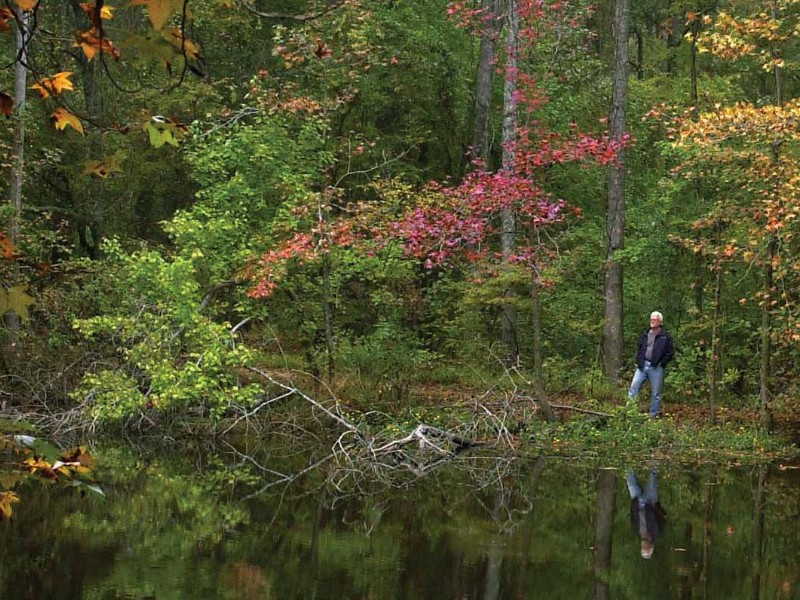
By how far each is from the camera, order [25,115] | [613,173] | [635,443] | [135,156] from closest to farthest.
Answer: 1. [635,443]
2. [25,115]
3. [613,173]
4. [135,156]

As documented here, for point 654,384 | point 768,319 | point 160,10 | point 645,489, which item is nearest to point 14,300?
point 160,10

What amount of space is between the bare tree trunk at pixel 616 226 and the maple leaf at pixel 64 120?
54.1 ft

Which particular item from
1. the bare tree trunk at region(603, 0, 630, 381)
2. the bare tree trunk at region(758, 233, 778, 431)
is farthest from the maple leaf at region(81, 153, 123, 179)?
the bare tree trunk at region(603, 0, 630, 381)

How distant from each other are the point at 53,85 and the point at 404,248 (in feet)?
43.0

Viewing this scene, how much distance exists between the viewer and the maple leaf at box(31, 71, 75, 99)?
8.74 feet

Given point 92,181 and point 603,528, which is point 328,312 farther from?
point 92,181

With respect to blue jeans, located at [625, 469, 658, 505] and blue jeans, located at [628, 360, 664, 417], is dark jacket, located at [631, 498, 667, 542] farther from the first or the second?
blue jeans, located at [628, 360, 664, 417]

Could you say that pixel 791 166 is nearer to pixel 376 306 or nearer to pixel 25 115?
pixel 376 306

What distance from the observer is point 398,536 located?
30.1 ft

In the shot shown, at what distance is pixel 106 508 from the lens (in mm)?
10031

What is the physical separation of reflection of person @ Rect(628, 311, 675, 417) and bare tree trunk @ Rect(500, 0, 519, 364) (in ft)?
6.96

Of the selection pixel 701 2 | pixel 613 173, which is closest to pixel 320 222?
pixel 613 173

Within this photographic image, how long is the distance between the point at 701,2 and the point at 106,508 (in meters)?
17.8

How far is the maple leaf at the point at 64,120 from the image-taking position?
2.71 m
